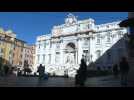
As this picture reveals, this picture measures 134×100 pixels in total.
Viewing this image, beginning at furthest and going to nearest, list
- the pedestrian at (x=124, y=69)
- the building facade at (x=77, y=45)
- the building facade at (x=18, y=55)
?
Result: the building facade at (x=18, y=55) < the building facade at (x=77, y=45) < the pedestrian at (x=124, y=69)

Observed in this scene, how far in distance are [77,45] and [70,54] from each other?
2289mm

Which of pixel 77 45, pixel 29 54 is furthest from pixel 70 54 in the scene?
pixel 29 54

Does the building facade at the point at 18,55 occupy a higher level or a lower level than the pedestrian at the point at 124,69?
higher

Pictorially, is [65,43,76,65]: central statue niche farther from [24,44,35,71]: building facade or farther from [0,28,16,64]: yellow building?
[0,28,16,64]: yellow building

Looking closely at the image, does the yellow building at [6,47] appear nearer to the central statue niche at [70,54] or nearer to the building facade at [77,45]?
the building facade at [77,45]

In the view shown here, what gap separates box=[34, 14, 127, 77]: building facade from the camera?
33.0m

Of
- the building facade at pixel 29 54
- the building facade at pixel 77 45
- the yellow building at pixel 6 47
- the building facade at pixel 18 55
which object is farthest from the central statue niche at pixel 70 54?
the yellow building at pixel 6 47

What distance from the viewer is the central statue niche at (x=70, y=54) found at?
39269mm

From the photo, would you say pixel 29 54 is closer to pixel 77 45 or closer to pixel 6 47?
pixel 6 47

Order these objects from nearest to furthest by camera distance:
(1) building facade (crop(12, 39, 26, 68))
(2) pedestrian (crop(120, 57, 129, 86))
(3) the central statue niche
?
(2) pedestrian (crop(120, 57, 129, 86)) → (1) building facade (crop(12, 39, 26, 68)) → (3) the central statue niche

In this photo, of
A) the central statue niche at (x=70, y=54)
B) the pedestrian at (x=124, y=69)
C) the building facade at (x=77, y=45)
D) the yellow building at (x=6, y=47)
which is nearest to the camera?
the pedestrian at (x=124, y=69)

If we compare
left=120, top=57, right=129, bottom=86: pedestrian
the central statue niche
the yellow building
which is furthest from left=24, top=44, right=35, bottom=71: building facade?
left=120, top=57, right=129, bottom=86: pedestrian

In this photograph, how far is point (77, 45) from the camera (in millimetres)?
39688
